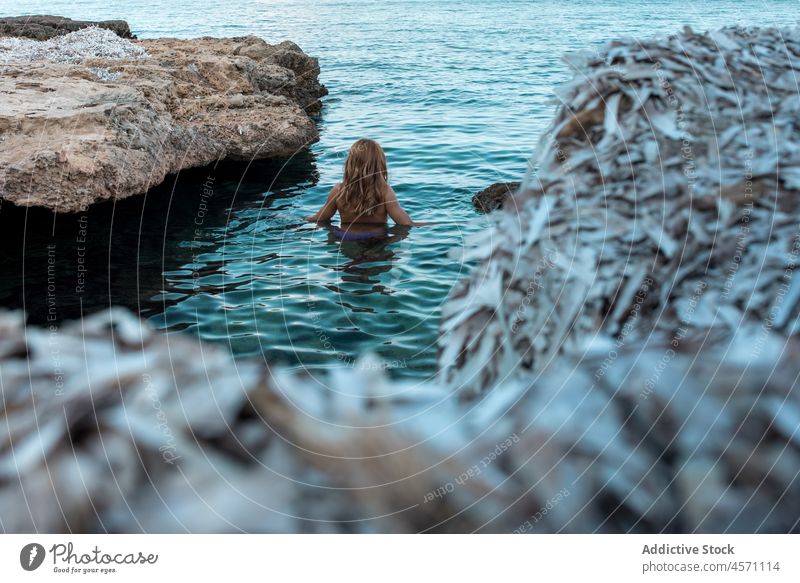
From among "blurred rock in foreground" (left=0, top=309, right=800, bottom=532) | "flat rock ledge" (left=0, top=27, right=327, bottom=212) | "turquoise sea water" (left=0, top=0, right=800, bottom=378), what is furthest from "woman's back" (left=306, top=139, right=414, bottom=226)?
"blurred rock in foreground" (left=0, top=309, right=800, bottom=532)

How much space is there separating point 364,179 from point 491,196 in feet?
4.25

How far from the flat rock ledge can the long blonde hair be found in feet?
6.03

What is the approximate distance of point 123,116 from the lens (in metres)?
5.91

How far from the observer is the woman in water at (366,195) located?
509 cm

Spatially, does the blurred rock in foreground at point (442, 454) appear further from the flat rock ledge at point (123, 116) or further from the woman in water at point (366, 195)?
the flat rock ledge at point (123, 116)

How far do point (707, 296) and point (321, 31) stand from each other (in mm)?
22998

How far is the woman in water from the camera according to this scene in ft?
16.7

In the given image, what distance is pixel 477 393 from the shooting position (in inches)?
58.9

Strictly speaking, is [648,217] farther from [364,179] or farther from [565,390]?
[364,179]

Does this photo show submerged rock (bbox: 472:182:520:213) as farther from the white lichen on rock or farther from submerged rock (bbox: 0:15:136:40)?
submerged rock (bbox: 0:15:136:40)

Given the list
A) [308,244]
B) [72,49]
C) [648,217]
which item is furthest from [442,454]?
[72,49]

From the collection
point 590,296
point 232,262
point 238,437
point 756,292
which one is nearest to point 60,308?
point 232,262

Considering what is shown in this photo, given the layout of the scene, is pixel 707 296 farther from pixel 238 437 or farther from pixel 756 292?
pixel 238 437

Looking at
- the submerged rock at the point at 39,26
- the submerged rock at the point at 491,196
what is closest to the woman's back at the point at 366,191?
the submerged rock at the point at 491,196
